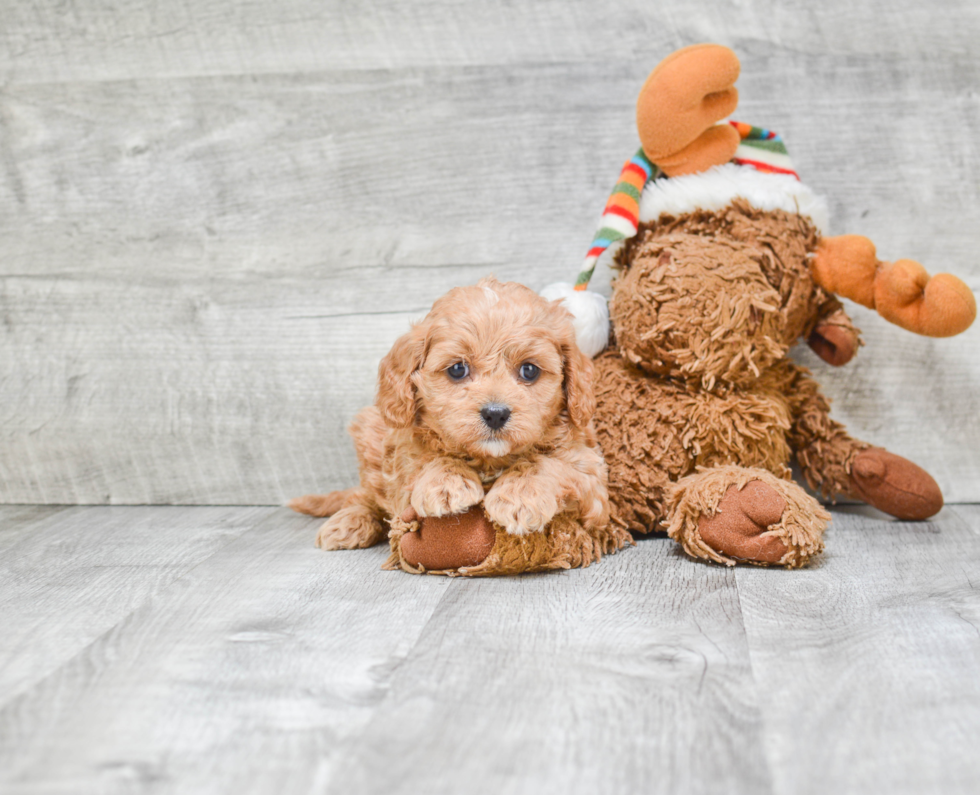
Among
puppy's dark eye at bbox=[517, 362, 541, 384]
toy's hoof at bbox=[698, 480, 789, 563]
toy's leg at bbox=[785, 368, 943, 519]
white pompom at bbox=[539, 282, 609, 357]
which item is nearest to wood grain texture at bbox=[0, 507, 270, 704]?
puppy's dark eye at bbox=[517, 362, 541, 384]

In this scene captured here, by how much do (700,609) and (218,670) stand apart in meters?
0.75

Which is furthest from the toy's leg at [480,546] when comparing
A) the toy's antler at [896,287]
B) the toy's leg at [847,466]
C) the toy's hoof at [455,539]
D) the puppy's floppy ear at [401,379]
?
the toy's antler at [896,287]

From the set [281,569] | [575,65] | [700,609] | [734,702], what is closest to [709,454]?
[700,609]

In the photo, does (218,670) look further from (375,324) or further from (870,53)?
(870,53)

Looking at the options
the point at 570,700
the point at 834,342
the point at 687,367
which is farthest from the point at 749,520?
the point at 570,700

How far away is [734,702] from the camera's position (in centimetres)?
103

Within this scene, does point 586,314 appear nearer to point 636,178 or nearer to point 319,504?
point 636,178

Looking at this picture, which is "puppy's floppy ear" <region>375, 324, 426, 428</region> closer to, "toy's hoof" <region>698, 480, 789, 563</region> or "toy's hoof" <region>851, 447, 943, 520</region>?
"toy's hoof" <region>698, 480, 789, 563</region>

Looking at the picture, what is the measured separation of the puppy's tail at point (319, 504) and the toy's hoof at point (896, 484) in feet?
4.00

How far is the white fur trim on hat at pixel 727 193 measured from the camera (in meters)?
1.79

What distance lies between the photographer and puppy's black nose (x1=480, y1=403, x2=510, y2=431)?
1.42 meters

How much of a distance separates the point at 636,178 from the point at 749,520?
30.5 inches

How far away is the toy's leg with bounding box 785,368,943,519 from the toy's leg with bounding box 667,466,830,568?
329 mm

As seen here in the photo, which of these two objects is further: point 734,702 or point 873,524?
point 873,524
